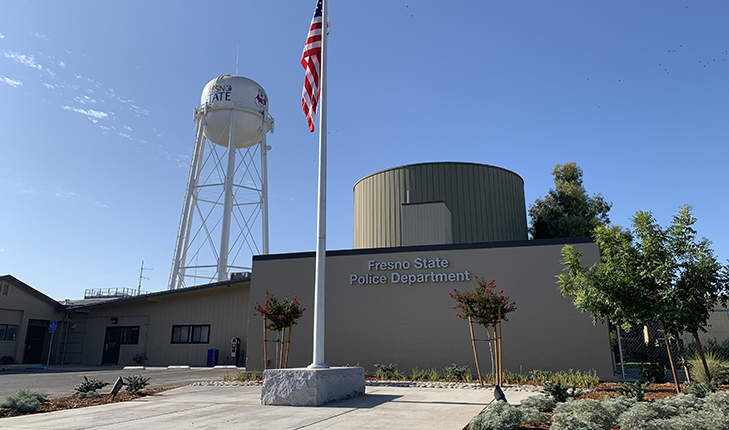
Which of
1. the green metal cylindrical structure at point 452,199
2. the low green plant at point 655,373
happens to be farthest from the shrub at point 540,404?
the green metal cylindrical structure at point 452,199

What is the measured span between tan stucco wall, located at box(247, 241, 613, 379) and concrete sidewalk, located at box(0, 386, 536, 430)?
4.33 metres

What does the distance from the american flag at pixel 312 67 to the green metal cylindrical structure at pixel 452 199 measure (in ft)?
36.7

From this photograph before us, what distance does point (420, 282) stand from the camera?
1747 cm

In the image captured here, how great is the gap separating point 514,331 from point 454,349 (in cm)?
205

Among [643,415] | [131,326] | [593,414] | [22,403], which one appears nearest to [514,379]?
[593,414]

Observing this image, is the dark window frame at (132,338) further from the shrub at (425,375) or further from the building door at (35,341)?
the shrub at (425,375)

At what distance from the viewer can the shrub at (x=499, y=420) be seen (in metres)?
6.70

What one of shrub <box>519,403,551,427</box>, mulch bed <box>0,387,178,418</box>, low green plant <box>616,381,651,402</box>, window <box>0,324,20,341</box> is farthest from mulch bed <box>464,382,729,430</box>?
window <box>0,324,20,341</box>

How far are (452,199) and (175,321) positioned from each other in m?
17.1

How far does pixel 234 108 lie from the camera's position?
3397cm

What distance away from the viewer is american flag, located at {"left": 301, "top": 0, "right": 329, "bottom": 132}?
12648mm

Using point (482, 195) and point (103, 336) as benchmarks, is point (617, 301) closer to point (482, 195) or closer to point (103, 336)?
point (482, 195)

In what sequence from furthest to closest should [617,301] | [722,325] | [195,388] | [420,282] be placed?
[722,325] → [420,282] → [195,388] → [617,301]

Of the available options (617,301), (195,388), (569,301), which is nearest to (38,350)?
(195,388)
